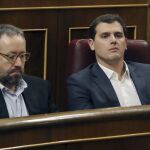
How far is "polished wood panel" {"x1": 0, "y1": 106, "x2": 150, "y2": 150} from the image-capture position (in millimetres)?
976

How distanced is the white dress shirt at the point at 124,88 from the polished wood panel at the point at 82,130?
43 cm

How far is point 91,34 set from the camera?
5.33ft

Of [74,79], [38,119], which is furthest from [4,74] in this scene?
[38,119]

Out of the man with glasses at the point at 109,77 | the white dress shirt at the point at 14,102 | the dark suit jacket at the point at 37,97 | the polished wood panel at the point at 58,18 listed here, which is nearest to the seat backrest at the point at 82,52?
the man with glasses at the point at 109,77

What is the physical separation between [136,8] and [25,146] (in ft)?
4.29

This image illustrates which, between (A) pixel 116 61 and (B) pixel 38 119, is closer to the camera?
(B) pixel 38 119

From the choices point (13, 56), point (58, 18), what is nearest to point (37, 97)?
point (13, 56)

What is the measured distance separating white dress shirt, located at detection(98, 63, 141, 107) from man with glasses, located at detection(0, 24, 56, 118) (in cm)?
26

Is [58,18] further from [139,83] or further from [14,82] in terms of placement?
[14,82]

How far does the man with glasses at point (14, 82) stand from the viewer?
52.0 inches

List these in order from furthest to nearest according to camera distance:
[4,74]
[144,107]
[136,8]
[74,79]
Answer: [136,8] → [74,79] → [4,74] → [144,107]

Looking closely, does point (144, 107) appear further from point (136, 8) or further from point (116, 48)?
point (136, 8)

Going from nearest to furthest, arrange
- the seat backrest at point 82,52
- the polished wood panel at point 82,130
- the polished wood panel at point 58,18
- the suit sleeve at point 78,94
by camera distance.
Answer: the polished wood panel at point 82,130 < the suit sleeve at point 78,94 < the seat backrest at point 82,52 < the polished wood panel at point 58,18

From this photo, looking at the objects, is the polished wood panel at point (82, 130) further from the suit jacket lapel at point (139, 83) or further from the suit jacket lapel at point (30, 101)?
the suit jacket lapel at point (139, 83)
